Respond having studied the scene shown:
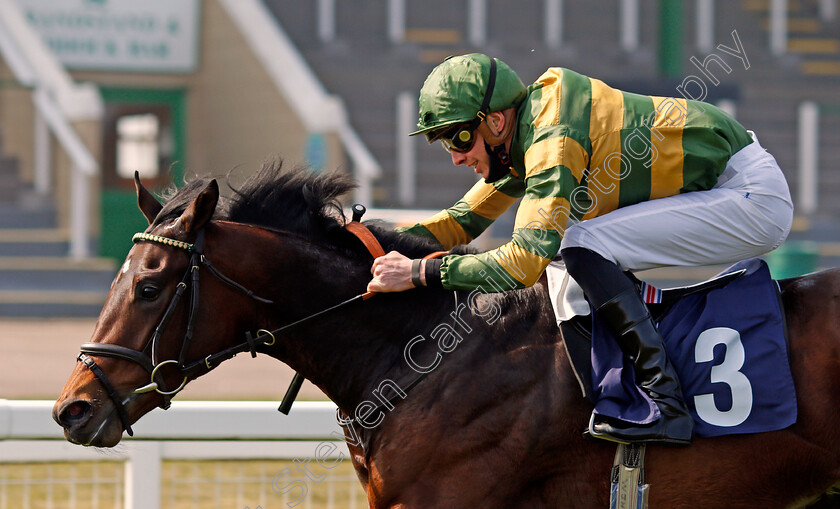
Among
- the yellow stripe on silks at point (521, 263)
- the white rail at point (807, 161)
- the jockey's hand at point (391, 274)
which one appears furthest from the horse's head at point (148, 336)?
the white rail at point (807, 161)

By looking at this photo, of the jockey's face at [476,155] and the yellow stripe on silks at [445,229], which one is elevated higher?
the jockey's face at [476,155]

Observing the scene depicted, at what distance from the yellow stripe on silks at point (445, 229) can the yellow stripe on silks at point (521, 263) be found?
688 millimetres

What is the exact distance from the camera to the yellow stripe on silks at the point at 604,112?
2.79 m

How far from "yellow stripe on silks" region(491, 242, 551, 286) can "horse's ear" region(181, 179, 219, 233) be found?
2.40 feet

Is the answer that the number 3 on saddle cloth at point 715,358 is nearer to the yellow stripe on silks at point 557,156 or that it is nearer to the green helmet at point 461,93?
the yellow stripe on silks at point 557,156

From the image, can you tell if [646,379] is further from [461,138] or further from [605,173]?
[461,138]

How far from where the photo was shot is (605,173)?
111 inches

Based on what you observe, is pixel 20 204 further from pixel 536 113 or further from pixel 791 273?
pixel 536 113

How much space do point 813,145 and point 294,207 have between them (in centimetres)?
1076

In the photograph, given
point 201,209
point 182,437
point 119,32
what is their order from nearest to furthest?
point 201,209 → point 182,437 → point 119,32

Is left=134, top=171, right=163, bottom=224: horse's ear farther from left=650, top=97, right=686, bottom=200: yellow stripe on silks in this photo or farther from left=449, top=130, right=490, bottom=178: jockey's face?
left=650, top=97, right=686, bottom=200: yellow stripe on silks

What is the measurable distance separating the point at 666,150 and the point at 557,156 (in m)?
0.34

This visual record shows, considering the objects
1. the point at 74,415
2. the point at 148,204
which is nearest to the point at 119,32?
the point at 148,204

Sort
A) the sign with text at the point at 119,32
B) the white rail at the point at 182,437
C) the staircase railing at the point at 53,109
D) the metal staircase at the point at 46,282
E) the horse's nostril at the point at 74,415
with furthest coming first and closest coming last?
1. the sign with text at the point at 119,32
2. the staircase railing at the point at 53,109
3. the metal staircase at the point at 46,282
4. the white rail at the point at 182,437
5. the horse's nostril at the point at 74,415
